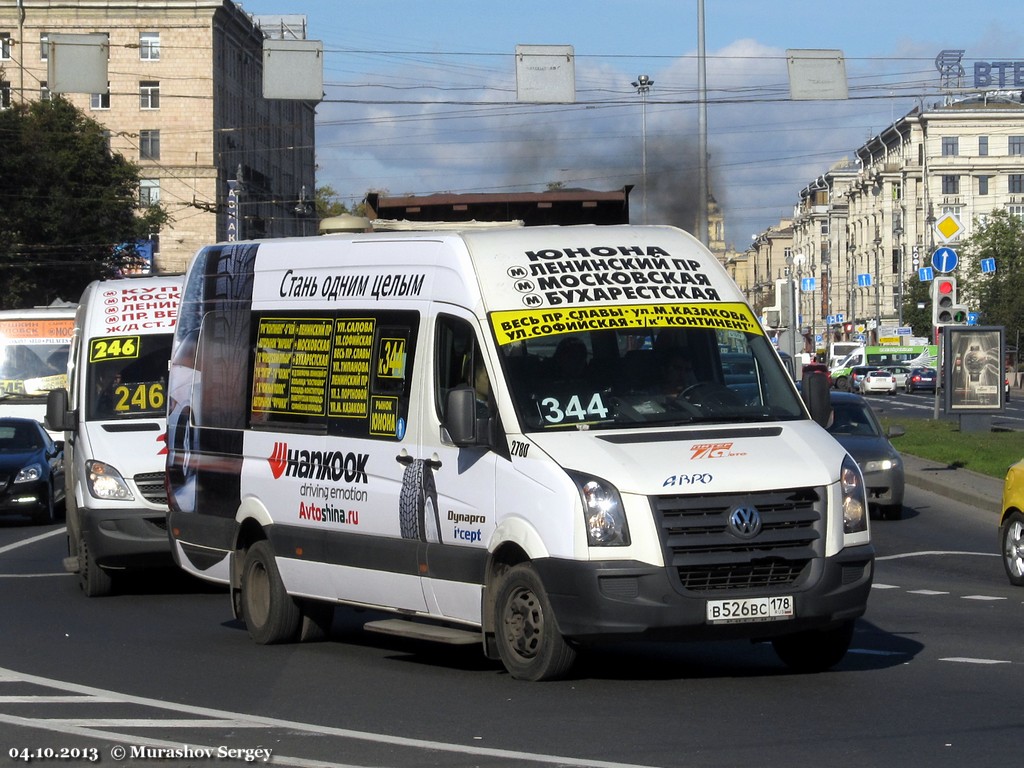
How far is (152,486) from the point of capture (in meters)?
14.4

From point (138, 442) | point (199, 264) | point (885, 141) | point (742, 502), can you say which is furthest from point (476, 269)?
point (885, 141)

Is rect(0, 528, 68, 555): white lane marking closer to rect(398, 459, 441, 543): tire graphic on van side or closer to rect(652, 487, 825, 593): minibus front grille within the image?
rect(398, 459, 441, 543): tire graphic on van side

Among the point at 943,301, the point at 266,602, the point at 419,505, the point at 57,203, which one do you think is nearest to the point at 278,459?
the point at 266,602

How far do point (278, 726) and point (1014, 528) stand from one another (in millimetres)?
8371

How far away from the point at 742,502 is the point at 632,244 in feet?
6.61

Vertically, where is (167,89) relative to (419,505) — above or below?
above

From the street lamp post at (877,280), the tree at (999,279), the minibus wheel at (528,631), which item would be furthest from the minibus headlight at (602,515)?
the street lamp post at (877,280)

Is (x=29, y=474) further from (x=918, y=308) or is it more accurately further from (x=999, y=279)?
(x=918, y=308)

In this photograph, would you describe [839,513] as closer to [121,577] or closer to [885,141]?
[121,577]

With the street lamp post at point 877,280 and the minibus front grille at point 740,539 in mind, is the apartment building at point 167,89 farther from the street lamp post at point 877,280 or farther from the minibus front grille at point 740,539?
the minibus front grille at point 740,539

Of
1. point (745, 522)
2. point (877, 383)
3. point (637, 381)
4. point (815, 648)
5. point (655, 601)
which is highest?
point (877, 383)

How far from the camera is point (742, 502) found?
8.57m

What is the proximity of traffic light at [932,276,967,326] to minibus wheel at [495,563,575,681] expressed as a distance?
2389cm

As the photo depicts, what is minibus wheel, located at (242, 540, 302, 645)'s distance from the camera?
36.2 feet
